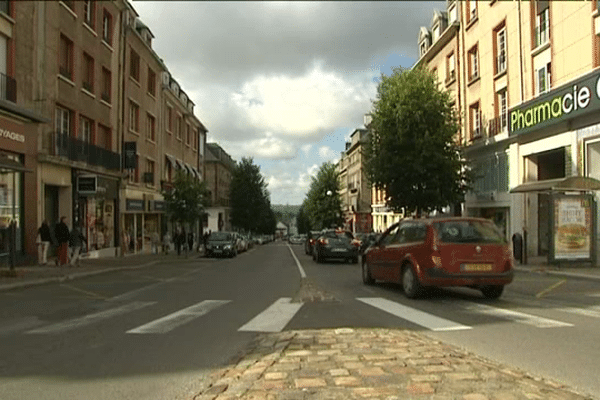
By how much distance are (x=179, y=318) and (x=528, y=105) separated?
18.2 metres

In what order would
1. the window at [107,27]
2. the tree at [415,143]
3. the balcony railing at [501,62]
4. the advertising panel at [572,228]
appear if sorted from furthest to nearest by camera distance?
the window at [107,27] → the balcony railing at [501,62] → the tree at [415,143] → the advertising panel at [572,228]

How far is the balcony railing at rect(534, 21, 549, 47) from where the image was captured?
21.6m

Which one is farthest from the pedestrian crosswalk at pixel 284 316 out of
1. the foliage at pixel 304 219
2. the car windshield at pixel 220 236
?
the foliage at pixel 304 219

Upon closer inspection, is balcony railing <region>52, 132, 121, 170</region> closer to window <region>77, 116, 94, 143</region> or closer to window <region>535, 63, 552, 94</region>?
window <region>77, 116, 94, 143</region>

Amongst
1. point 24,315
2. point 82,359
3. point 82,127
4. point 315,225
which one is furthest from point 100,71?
point 315,225

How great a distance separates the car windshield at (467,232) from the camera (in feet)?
32.0

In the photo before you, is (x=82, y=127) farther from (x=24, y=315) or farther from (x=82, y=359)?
(x=82, y=359)

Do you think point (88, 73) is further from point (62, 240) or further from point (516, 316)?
point (516, 316)

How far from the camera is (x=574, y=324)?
7363 mm

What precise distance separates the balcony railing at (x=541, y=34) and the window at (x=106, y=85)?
1954 cm

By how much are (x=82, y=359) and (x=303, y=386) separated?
2.54m

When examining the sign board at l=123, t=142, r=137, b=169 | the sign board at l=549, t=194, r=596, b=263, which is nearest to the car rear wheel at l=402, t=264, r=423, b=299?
the sign board at l=549, t=194, r=596, b=263

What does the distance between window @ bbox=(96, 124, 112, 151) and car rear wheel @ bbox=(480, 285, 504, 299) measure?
813 inches

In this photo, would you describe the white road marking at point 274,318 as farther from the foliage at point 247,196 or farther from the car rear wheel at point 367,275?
the foliage at point 247,196
